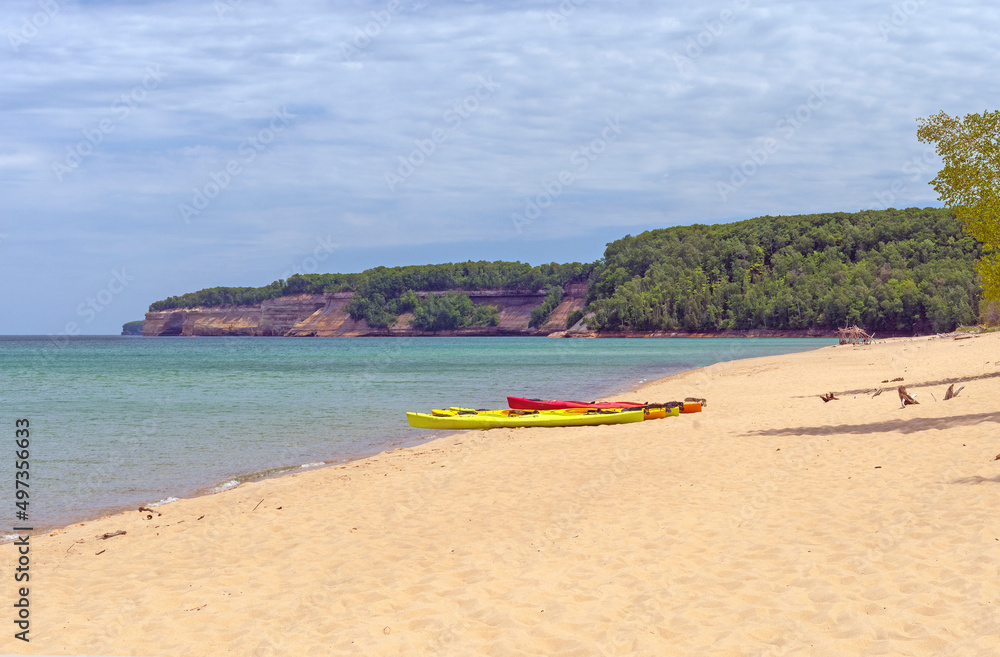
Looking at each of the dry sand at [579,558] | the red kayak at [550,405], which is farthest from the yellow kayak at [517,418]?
the dry sand at [579,558]

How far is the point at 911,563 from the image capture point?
606cm

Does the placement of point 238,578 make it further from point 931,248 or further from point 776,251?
point 776,251

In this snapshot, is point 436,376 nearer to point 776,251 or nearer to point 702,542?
point 702,542

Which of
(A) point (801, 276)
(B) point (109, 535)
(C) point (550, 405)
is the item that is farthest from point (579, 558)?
(A) point (801, 276)

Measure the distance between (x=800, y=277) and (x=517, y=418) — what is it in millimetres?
140513

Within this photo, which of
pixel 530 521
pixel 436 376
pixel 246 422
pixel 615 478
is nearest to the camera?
pixel 530 521

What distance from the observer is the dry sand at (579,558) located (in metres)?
5.25

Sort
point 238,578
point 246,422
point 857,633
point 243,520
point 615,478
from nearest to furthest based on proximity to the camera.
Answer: point 857,633 < point 238,578 < point 243,520 < point 615,478 < point 246,422

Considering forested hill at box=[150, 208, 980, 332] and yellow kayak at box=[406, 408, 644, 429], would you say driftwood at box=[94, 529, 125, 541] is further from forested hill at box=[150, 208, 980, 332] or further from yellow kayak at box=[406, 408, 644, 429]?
forested hill at box=[150, 208, 980, 332]

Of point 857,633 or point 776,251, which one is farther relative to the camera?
point 776,251

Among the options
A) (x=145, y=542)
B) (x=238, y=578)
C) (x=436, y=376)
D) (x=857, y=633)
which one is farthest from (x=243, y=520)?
(x=436, y=376)

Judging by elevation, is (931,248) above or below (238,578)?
above

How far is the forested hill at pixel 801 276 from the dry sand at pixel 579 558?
117 metres

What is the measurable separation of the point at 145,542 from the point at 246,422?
14.1 meters
